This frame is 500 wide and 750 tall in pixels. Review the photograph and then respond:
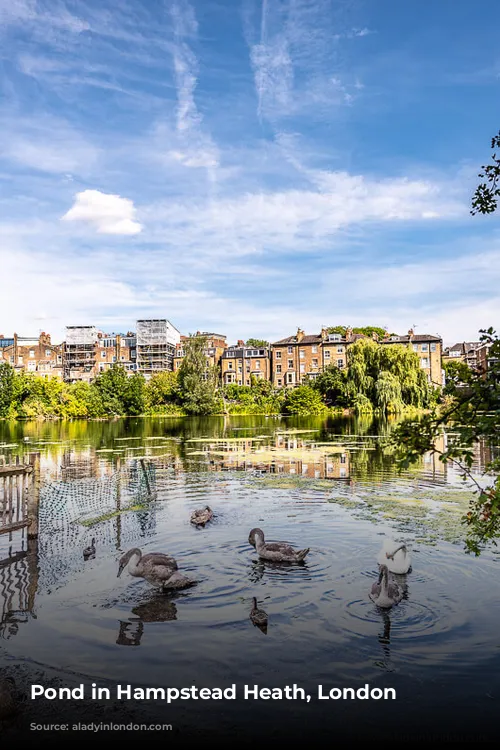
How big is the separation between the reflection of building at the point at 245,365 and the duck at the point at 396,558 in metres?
92.6

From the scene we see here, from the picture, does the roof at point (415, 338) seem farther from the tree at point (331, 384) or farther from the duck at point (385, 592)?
the duck at point (385, 592)

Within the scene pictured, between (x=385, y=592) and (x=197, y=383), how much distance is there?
75.0 metres

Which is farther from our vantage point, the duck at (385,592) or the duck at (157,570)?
the duck at (157,570)

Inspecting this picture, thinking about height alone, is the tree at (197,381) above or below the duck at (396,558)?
above

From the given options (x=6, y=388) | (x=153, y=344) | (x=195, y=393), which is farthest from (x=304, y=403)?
(x=153, y=344)

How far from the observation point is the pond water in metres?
6.61

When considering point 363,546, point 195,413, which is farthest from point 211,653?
point 195,413

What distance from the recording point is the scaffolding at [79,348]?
117000 mm

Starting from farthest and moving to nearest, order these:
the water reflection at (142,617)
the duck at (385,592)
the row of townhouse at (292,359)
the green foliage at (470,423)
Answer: the row of townhouse at (292,359)
the duck at (385,592)
the water reflection at (142,617)
the green foliage at (470,423)

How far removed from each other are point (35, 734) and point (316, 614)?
15.0 ft

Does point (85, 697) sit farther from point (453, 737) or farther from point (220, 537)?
point (220, 537)

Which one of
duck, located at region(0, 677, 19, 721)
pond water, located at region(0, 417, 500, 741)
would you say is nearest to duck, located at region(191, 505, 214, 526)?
pond water, located at region(0, 417, 500, 741)

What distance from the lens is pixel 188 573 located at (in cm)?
1109

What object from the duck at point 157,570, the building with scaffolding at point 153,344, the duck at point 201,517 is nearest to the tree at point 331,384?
the building with scaffolding at point 153,344
